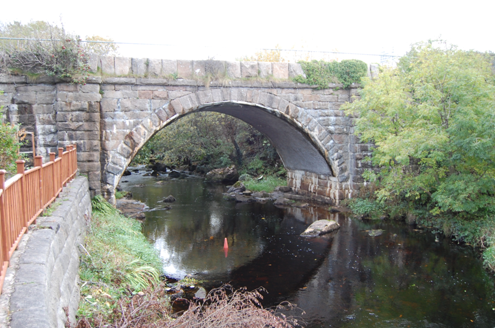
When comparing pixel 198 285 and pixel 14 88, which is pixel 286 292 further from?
pixel 14 88

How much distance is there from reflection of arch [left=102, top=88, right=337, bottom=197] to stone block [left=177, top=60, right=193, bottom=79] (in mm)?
563

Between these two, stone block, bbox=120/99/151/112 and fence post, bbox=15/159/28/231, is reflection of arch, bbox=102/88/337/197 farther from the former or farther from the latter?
fence post, bbox=15/159/28/231

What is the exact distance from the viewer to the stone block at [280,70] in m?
11.8

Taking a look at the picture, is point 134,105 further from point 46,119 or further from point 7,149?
point 7,149

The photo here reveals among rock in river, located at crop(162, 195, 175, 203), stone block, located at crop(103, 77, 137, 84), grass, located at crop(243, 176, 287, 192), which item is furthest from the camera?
grass, located at crop(243, 176, 287, 192)

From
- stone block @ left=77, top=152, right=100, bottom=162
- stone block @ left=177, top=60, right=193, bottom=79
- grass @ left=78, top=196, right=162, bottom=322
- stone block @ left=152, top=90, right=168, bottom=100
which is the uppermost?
stone block @ left=177, top=60, right=193, bottom=79

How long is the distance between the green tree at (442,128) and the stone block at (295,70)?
7.13 feet

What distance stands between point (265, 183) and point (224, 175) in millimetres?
4168

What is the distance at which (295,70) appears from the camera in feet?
39.7

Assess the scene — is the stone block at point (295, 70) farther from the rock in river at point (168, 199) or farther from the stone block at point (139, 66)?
the rock in river at point (168, 199)

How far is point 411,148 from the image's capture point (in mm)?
9461

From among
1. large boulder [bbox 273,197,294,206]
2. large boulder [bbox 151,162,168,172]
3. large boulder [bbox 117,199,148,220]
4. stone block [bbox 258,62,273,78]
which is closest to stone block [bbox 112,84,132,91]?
stone block [bbox 258,62,273,78]

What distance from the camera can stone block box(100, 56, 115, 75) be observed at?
33.2 feet

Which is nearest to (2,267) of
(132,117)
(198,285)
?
(198,285)
